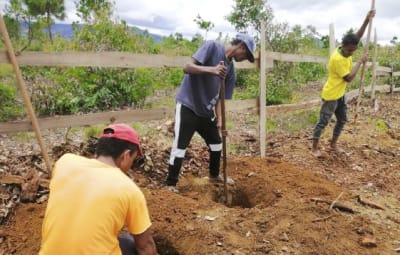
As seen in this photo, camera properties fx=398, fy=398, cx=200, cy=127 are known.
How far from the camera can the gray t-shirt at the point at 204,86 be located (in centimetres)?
402

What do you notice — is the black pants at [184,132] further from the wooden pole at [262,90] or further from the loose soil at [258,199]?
the wooden pole at [262,90]

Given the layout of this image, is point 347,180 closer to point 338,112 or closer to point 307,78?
point 338,112

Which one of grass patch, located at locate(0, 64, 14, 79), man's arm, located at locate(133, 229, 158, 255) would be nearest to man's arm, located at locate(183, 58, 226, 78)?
man's arm, located at locate(133, 229, 158, 255)

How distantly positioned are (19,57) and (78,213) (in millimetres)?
2209

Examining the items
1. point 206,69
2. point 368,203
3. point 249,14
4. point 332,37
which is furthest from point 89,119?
point 249,14

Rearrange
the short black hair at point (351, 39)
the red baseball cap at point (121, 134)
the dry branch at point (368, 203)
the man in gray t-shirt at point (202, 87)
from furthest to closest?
the short black hair at point (351, 39)
the dry branch at point (368, 203)
the man in gray t-shirt at point (202, 87)
the red baseball cap at point (121, 134)

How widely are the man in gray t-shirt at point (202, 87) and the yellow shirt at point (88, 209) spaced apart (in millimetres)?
2044

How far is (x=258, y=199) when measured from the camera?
4457mm

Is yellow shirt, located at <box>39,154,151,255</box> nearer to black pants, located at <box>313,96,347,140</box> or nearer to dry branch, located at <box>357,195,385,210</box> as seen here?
dry branch, located at <box>357,195,385,210</box>

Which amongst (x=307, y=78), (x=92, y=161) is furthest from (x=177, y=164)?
(x=307, y=78)

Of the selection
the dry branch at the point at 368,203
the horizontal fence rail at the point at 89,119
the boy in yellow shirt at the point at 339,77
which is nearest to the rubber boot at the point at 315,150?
the boy in yellow shirt at the point at 339,77

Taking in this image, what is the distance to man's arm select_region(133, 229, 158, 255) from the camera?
221 cm

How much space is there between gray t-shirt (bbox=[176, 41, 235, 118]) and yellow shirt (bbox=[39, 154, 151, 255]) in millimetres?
2091

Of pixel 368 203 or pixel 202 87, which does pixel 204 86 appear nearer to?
pixel 202 87
